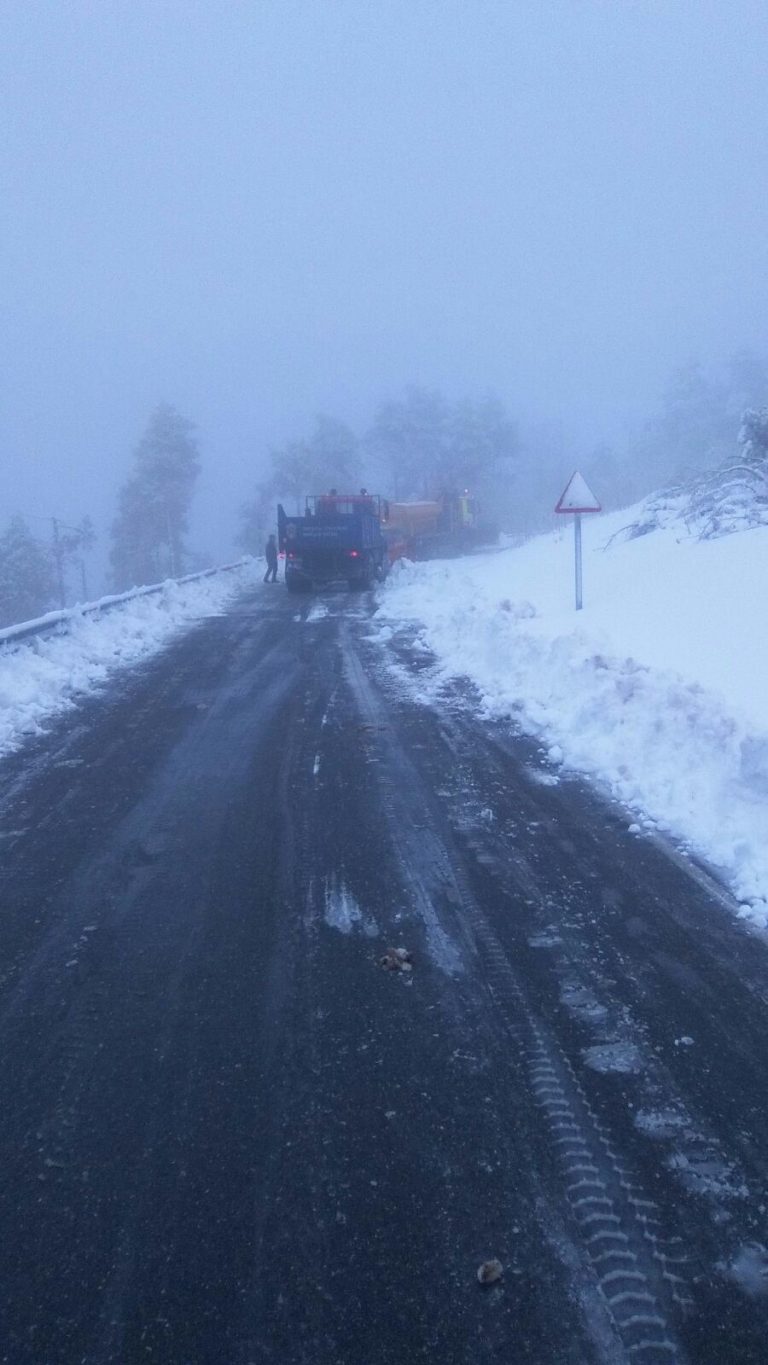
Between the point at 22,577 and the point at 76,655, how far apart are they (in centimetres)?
5692

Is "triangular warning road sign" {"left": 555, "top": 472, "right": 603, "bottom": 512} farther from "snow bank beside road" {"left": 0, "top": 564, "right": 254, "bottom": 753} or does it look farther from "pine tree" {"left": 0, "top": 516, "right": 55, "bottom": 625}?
"pine tree" {"left": 0, "top": 516, "right": 55, "bottom": 625}

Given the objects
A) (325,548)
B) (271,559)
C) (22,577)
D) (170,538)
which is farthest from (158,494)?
(325,548)

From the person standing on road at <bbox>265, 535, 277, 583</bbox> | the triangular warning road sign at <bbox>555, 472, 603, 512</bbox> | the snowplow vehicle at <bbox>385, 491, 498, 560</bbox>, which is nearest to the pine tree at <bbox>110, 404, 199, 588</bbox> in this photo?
the snowplow vehicle at <bbox>385, 491, 498, 560</bbox>

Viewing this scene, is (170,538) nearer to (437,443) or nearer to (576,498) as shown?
(437,443)

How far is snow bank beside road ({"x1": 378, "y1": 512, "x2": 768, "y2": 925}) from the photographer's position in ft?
23.2

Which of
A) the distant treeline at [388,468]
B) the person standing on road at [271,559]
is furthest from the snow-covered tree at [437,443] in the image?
the person standing on road at [271,559]

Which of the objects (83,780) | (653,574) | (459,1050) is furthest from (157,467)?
(459,1050)

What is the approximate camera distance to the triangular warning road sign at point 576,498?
15227mm

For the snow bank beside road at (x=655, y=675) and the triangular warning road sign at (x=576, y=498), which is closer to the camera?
the snow bank beside road at (x=655, y=675)

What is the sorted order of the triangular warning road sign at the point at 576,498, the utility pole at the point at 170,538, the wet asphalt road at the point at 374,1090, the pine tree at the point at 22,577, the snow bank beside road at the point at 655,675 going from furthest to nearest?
the utility pole at the point at 170,538, the pine tree at the point at 22,577, the triangular warning road sign at the point at 576,498, the snow bank beside road at the point at 655,675, the wet asphalt road at the point at 374,1090

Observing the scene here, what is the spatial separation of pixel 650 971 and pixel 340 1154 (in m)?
2.01

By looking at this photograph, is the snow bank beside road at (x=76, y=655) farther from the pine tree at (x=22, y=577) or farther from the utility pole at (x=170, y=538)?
the utility pole at (x=170, y=538)

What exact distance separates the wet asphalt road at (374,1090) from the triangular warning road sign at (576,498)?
8609 mm

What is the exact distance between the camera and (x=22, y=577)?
67.5m
